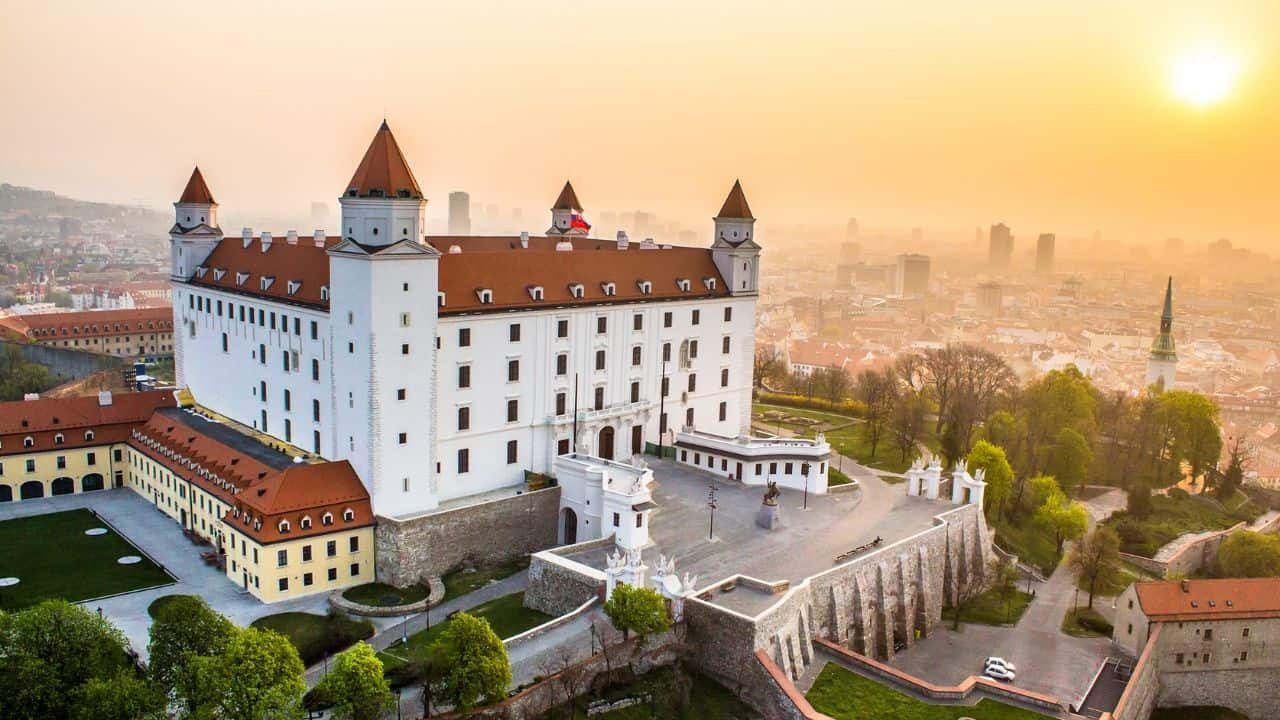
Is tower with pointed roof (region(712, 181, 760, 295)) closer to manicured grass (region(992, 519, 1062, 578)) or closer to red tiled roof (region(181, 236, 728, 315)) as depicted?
red tiled roof (region(181, 236, 728, 315))

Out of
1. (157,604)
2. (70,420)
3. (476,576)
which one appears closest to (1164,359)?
(476,576)

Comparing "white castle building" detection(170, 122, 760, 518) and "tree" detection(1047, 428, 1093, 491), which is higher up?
"white castle building" detection(170, 122, 760, 518)

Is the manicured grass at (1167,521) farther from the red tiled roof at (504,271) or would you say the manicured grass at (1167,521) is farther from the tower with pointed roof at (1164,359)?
the red tiled roof at (504,271)

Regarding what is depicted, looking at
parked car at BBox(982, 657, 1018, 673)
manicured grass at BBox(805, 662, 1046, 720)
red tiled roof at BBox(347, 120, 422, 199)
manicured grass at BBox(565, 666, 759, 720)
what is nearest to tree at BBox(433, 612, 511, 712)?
manicured grass at BBox(565, 666, 759, 720)

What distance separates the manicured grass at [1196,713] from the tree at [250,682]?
130 feet

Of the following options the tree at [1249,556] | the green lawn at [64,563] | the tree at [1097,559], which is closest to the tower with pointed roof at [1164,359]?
the tree at [1249,556]

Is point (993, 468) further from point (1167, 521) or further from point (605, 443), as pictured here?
point (605, 443)

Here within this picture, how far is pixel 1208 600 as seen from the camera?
48469 mm

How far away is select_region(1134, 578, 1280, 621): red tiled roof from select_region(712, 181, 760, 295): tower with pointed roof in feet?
94.6

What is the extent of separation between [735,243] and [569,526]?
22508 millimetres

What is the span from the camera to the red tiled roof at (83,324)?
102m

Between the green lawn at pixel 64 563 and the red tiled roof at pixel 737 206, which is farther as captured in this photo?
the red tiled roof at pixel 737 206

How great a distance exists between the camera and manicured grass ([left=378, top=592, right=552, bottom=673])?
40241 mm

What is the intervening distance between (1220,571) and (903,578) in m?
26.8
